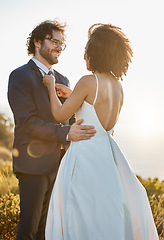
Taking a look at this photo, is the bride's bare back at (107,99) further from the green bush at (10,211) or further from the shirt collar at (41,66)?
the green bush at (10,211)

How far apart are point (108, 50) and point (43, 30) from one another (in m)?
1.21

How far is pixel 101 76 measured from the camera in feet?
10.7

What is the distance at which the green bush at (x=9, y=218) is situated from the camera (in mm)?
5250

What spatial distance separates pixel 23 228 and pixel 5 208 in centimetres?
227

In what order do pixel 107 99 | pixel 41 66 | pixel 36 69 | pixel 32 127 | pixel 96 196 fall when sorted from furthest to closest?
pixel 41 66
pixel 36 69
pixel 32 127
pixel 107 99
pixel 96 196

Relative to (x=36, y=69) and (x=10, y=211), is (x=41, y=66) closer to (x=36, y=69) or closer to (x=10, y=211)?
(x=36, y=69)

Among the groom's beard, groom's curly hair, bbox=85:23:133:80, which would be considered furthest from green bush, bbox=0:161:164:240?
groom's curly hair, bbox=85:23:133:80

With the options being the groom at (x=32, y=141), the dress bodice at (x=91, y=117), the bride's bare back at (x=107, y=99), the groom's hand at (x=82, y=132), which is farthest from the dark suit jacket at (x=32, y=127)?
the bride's bare back at (x=107, y=99)

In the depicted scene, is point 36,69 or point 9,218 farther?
point 9,218

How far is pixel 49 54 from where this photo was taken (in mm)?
3979

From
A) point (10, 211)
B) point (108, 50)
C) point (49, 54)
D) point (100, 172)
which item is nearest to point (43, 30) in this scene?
point (49, 54)

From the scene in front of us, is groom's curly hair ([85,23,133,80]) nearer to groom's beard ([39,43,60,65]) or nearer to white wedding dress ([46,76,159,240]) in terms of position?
white wedding dress ([46,76,159,240])

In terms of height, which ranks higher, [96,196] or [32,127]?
[32,127]

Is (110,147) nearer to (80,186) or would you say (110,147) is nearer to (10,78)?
(80,186)
